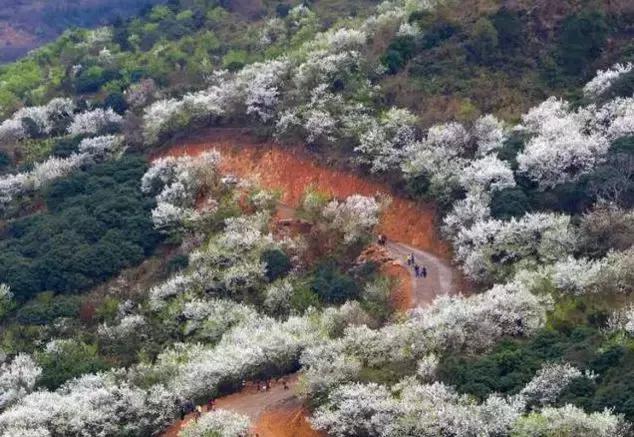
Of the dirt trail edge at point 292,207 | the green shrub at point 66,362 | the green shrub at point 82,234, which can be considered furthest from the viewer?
the green shrub at point 82,234

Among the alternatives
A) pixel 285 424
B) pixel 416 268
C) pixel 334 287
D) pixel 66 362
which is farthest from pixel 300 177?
pixel 285 424

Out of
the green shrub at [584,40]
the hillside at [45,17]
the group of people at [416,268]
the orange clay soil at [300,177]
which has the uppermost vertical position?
the green shrub at [584,40]

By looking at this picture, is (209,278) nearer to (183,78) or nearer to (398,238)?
(398,238)

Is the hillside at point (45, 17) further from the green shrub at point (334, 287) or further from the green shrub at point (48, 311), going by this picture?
the green shrub at point (334, 287)

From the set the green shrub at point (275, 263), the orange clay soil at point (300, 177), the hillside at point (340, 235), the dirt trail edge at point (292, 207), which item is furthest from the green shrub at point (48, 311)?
the orange clay soil at point (300, 177)

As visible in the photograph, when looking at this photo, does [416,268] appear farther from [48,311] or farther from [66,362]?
[48,311]

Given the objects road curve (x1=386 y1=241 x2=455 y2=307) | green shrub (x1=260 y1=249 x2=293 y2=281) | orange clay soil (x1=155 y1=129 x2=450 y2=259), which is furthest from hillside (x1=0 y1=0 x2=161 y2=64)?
road curve (x1=386 y1=241 x2=455 y2=307)
